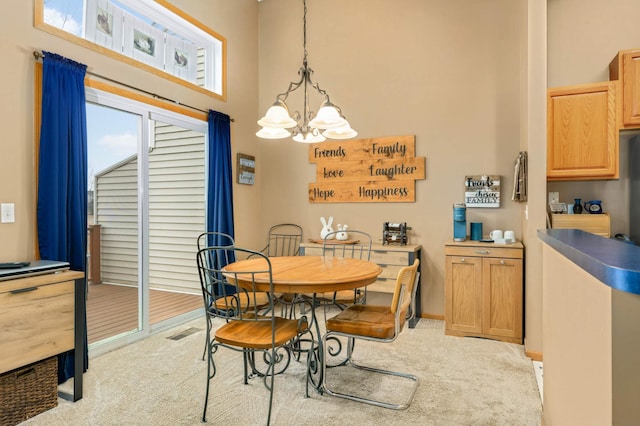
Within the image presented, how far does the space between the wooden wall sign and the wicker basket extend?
3.23 m

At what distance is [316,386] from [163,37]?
3.61 meters

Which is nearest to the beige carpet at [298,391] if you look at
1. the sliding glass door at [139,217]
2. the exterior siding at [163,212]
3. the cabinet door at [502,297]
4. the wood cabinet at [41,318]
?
the cabinet door at [502,297]

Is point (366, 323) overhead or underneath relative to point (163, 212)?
underneath

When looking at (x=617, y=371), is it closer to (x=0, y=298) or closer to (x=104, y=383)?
(x=0, y=298)

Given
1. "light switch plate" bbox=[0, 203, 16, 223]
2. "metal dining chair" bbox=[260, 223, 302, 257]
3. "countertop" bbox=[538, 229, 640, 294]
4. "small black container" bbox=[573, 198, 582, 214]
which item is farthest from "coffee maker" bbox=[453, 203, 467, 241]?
"light switch plate" bbox=[0, 203, 16, 223]

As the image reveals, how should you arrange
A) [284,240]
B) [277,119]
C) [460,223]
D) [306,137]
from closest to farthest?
[277,119] < [306,137] < [460,223] < [284,240]

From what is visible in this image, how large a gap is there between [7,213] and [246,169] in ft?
8.82

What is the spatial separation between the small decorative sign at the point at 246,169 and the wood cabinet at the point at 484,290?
2604 mm

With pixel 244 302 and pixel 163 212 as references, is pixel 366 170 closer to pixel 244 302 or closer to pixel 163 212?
pixel 244 302

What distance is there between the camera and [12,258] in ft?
8.41

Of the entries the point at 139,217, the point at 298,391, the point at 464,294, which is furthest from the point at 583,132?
the point at 139,217

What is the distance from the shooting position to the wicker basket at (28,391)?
2.13m

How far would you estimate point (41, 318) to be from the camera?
7.39ft

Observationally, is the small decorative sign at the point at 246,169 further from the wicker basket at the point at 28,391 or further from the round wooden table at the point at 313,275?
the wicker basket at the point at 28,391
